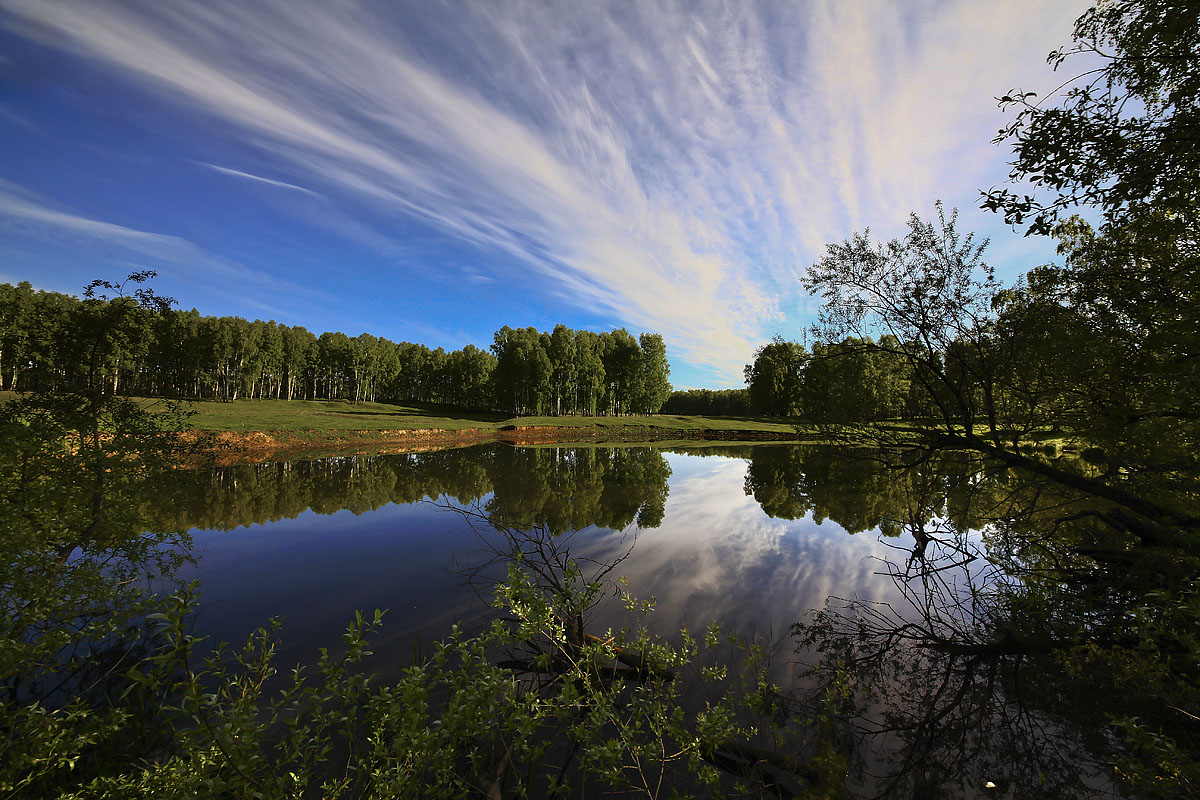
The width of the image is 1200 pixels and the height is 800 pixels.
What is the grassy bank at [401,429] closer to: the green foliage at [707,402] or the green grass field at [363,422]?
the green grass field at [363,422]

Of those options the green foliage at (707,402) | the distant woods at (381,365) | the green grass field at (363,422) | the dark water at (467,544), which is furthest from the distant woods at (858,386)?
the green foliage at (707,402)

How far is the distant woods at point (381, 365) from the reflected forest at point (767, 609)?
47.8 metres

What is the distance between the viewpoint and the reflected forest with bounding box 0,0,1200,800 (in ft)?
11.1

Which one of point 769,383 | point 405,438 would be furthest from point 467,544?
point 769,383

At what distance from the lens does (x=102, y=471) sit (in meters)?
6.68

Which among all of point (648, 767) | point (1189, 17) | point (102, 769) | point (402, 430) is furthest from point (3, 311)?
point (1189, 17)

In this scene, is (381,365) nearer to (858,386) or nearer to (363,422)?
(363,422)

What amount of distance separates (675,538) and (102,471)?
12222 mm

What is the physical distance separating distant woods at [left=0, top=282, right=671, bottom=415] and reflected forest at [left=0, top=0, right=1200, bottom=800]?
4784 centimetres

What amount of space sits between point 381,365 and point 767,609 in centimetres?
9166

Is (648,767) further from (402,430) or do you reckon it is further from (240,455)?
(402,430)

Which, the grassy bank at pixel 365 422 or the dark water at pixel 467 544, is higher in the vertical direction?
the grassy bank at pixel 365 422

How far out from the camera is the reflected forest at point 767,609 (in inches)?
133

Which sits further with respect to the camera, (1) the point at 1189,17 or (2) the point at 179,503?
(2) the point at 179,503
